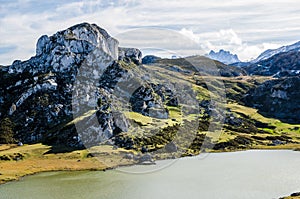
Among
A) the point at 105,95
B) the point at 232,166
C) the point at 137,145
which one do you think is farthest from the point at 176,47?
the point at 105,95

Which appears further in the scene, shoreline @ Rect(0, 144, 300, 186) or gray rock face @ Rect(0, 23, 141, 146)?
gray rock face @ Rect(0, 23, 141, 146)

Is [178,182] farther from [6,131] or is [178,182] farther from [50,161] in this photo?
[6,131]

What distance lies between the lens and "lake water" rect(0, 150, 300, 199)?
3174 inches

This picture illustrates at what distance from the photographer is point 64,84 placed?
192m

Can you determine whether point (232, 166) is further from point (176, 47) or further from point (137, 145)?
point (176, 47)

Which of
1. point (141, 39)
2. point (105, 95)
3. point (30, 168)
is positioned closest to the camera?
point (141, 39)

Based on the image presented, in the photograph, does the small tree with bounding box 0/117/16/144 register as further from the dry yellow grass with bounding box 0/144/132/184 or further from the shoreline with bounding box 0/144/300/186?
the shoreline with bounding box 0/144/300/186

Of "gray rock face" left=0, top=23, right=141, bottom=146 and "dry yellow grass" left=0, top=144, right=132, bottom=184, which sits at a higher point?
"gray rock face" left=0, top=23, right=141, bottom=146

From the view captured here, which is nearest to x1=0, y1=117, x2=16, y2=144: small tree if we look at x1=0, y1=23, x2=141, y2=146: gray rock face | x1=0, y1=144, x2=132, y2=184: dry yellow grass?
x1=0, y1=23, x2=141, y2=146: gray rock face

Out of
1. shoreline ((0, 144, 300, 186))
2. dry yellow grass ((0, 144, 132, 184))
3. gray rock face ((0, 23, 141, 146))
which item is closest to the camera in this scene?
shoreline ((0, 144, 300, 186))

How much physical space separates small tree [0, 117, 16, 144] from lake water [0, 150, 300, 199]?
48.9 metres

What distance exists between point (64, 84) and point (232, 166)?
11109cm

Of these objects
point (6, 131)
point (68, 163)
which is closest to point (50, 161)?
point (68, 163)

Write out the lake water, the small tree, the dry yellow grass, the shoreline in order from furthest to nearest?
the small tree < the dry yellow grass < the shoreline < the lake water
